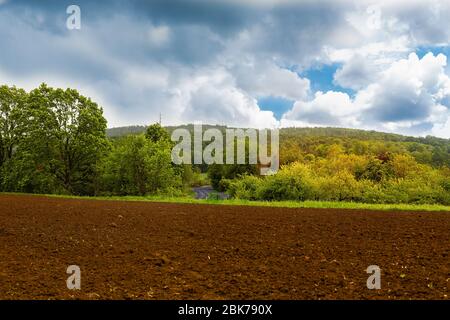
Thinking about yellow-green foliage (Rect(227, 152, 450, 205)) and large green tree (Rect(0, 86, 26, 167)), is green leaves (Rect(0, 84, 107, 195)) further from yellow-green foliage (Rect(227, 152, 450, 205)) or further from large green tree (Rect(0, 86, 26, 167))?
yellow-green foliage (Rect(227, 152, 450, 205))

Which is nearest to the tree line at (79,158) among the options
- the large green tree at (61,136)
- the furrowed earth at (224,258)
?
the large green tree at (61,136)

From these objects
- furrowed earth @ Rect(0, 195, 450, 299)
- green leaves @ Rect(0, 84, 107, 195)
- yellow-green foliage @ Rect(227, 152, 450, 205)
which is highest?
green leaves @ Rect(0, 84, 107, 195)

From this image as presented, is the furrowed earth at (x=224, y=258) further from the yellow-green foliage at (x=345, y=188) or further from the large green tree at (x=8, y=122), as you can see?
the large green tree at (x=8, y=122)

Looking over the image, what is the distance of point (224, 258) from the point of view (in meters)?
9.80

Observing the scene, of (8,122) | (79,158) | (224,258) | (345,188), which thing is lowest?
(224,258)

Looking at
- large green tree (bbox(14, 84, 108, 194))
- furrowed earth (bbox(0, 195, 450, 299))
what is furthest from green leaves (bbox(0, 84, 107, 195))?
furrowed earth (bbox(0, 195, 450, 299))

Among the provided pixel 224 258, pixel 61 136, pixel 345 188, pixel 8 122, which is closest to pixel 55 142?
pixel 61 136

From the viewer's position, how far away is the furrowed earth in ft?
24.0

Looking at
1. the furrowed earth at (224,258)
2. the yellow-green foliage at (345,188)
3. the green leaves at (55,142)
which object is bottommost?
the furrowed earth at (224,258)

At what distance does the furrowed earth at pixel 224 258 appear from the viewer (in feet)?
24.0

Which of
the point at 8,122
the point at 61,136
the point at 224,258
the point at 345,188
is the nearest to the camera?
the point at 224,258

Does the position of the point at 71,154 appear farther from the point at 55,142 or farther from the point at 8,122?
the point at 8,122

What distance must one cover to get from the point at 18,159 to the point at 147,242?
38841 mm

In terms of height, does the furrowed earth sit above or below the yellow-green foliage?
below
